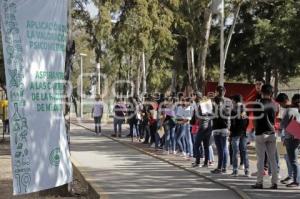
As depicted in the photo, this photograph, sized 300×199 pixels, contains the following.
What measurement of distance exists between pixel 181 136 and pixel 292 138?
575 centimetres

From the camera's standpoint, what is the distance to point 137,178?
12516mm

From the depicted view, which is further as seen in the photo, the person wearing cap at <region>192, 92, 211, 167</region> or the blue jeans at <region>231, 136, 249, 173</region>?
the person wearing cap at <region>192, 92, 211, 167</region>

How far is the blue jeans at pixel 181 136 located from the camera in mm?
16562

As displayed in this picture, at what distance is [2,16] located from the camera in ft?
27.1

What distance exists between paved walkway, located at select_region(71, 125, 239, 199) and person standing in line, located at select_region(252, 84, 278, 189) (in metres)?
0.81

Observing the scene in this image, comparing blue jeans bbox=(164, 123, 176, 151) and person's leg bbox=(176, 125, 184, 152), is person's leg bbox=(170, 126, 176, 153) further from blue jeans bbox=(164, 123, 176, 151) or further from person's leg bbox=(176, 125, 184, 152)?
person's leg bbox=(176, 125, 184, 152)

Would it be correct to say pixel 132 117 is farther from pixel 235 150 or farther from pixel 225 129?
pixel 235 150

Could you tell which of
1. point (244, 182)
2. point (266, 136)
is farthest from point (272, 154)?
point (244, 182)

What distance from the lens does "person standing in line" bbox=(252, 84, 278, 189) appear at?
36.2 feet

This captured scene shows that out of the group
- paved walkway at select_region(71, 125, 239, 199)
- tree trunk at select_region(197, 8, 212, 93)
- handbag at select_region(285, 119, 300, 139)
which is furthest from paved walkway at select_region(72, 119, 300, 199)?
tree trunk at select_region(197, 8, 212, 93)

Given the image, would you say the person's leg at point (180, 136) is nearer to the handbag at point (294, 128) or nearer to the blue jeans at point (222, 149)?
the blue jeans at point (222, 149)

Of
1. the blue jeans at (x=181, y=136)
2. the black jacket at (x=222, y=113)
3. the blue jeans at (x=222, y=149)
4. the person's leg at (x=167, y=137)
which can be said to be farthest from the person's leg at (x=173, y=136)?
the blue jeans at (x=222, y=149)

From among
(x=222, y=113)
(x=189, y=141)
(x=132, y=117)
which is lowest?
(x=189, y=141)

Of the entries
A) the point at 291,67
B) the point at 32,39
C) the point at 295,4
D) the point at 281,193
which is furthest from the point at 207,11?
the point at 32,39
